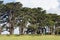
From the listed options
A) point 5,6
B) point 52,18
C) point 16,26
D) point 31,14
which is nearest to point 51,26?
point 52,18

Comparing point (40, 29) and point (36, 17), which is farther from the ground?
point (36, 17)

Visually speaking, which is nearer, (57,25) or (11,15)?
(11,15)

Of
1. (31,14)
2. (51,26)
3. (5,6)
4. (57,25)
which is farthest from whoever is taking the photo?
(57,25)

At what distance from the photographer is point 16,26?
56719 mm

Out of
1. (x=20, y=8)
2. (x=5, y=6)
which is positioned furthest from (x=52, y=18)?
(x=5, y=6)

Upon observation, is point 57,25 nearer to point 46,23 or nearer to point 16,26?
point 46,23

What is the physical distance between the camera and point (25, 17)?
55.9m

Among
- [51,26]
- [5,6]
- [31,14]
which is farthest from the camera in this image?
[51,26]

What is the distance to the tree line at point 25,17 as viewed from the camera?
54.2 meters

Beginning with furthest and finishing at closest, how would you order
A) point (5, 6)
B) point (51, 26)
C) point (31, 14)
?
point (51, 26), point (31, 14), point (5, 6)

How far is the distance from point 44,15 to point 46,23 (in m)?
2.68

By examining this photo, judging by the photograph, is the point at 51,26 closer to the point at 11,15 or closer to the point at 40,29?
the point at 40,29

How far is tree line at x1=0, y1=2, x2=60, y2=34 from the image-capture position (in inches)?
2133

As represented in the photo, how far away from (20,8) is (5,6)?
4.54 m
